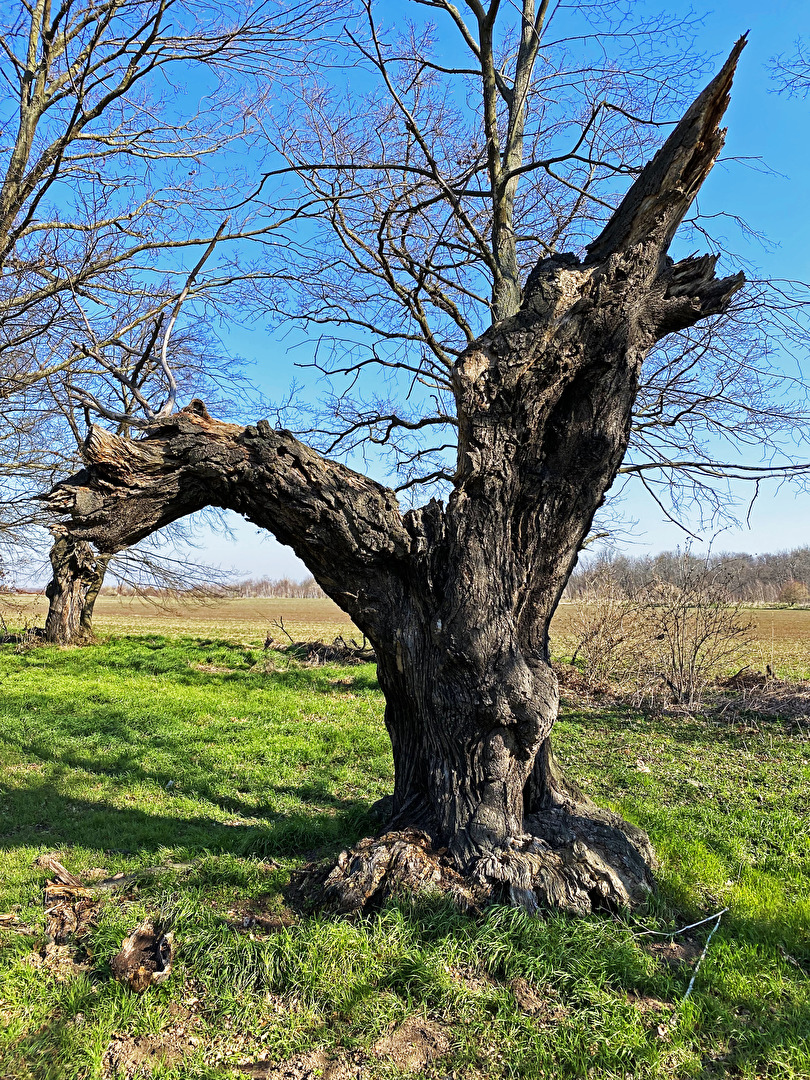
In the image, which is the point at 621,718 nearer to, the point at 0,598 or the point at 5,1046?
the point at 5,1046

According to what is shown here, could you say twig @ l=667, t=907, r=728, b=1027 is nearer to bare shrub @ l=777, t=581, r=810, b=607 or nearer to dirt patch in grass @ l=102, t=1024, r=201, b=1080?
dirt patch in grass @ l=102, t=1024, r=201, b=1080

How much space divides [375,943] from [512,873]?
827mm

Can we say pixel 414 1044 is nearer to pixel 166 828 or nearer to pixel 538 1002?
pixel 538 1002

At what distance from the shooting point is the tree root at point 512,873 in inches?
131

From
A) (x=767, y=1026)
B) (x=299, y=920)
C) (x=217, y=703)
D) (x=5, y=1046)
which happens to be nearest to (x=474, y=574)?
(x=299, y=920)

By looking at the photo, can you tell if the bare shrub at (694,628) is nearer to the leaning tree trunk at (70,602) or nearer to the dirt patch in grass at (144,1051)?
the dirt patch in grass at (144,1051)

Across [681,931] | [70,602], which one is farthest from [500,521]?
[70,602]

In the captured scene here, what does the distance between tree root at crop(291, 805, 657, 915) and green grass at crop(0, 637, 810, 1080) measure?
107mm

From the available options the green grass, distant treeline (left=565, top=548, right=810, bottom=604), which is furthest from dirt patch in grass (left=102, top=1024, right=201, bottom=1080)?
distant treeline (left=565, top=548, right=810, bottom=604)

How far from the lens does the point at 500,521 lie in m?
3.80

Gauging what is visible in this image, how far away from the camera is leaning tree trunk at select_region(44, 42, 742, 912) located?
11.5 feet

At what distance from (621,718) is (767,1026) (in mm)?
6383

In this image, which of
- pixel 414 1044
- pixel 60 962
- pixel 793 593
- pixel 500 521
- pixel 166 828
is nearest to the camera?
pixel 414 1044

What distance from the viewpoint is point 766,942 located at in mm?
3393
